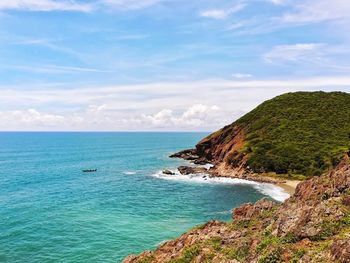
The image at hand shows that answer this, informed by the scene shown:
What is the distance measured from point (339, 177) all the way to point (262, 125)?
112m

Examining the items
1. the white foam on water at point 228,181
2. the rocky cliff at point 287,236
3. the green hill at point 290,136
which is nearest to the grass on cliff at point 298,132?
the green hill at point 290,136

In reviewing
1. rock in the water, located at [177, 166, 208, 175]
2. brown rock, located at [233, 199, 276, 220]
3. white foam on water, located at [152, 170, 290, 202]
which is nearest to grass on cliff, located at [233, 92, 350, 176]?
white foam on water, located at [152, 170, 290, 202]

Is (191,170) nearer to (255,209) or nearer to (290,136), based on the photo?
(290,136)

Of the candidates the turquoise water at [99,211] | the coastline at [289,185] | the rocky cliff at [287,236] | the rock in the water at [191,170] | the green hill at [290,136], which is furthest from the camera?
the rock in the water at [191,170]

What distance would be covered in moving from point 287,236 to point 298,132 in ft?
370

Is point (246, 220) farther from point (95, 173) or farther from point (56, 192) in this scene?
point (95, 173)

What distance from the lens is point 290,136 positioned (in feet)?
429

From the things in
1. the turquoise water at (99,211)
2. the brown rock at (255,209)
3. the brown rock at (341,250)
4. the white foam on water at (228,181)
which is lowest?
the turquoise water at (99,211)

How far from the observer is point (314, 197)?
36.5m

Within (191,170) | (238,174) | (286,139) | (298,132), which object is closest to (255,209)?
(238,174)

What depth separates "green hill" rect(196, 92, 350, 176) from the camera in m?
113

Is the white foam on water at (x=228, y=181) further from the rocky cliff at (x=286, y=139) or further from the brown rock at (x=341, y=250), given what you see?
the brown rock at (x=341, y=250)

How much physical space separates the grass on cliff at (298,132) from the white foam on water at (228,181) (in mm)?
11539

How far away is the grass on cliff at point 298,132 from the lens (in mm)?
111750
